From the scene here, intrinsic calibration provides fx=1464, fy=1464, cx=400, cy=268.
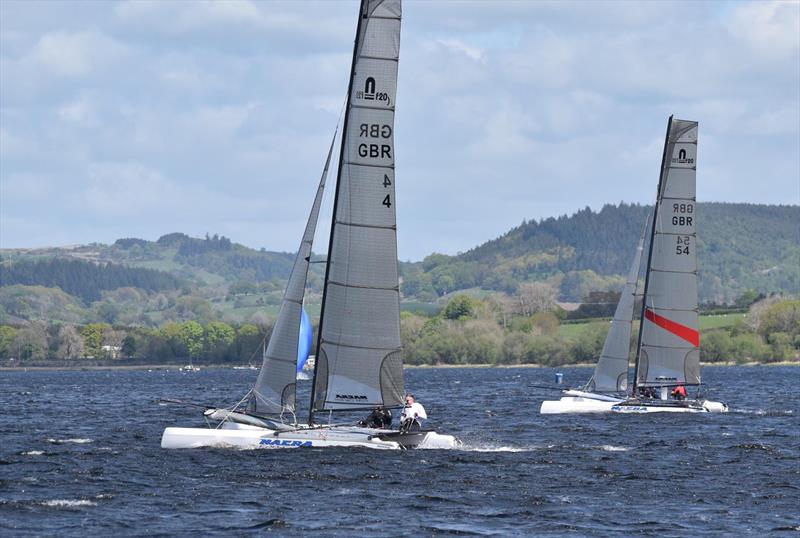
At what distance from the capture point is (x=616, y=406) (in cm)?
7094

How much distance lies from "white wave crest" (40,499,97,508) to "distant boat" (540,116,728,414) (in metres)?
37.2

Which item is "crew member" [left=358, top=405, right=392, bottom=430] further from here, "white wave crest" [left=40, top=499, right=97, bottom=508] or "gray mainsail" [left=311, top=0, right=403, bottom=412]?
"white wave crest" [left=40, top=499, right=97, bottom=508]

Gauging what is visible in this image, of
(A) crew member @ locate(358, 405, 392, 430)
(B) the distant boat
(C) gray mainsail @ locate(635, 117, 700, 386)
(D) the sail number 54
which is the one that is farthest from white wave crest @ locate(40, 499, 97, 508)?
(D) the sail number 54

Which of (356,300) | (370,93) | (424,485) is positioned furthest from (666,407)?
(424,485)

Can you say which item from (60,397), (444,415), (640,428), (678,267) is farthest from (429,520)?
(60,397)

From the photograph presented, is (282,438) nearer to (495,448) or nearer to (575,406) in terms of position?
(495,448)

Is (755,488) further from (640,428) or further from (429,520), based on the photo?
(640,428)

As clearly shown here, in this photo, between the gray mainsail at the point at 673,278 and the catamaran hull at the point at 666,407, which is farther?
the gray mainsail at the point at 673,278

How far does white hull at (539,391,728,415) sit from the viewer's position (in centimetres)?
7031

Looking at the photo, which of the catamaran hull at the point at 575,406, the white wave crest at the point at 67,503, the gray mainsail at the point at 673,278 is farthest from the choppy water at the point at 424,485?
the gray mainsail at the point at 673,278

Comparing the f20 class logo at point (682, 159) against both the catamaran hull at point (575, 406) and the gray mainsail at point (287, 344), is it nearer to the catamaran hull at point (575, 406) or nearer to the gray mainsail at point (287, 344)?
the catamaran hull at point (575, 406)

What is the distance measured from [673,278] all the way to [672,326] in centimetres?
261

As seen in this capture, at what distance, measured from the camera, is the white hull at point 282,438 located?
46.3 m

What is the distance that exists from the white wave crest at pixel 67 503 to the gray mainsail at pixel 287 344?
1004 cm
